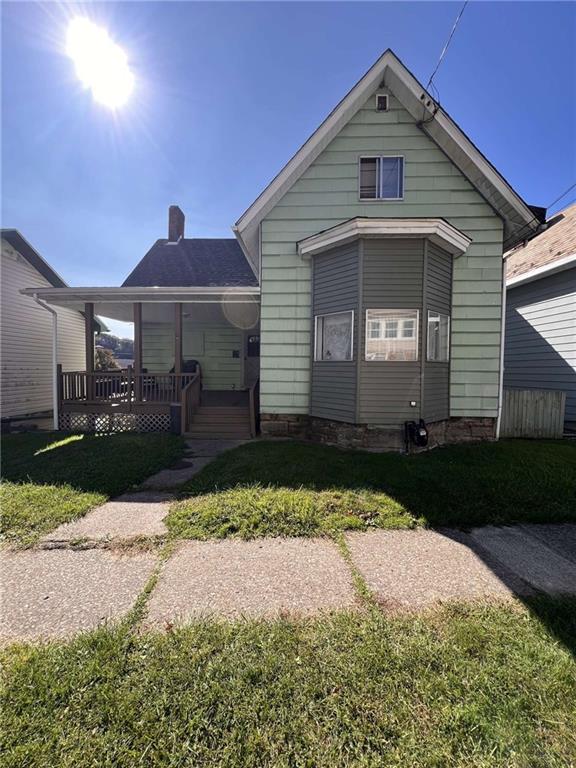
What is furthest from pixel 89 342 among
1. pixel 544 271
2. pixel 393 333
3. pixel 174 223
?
pixel 544 271

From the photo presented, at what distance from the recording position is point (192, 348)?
41.7 feet

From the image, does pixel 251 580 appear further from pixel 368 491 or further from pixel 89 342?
pixel 89 342

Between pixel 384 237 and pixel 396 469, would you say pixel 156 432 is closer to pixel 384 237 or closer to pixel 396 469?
pixel 396 469

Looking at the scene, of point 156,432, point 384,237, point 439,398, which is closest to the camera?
point 384,237

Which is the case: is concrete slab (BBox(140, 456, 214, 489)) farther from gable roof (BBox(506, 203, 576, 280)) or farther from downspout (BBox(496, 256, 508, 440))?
gable roof (BBox(506, 203, 576, 280))

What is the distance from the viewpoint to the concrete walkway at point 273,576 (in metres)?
2.40

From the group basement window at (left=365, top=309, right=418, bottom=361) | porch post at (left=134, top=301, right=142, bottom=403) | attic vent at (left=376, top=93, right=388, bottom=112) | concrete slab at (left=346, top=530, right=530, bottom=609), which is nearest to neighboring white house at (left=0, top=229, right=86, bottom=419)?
porch post at (left=134, top=301, right=142, bottom=403)

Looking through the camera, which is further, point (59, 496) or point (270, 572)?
point (59, 496)

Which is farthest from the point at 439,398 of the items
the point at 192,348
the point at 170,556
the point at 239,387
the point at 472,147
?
the point at 192,348

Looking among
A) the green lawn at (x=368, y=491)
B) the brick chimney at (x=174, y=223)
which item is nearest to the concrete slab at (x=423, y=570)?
the green lawn at (x=368, y=491)

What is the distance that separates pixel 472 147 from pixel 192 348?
1022 centimetres

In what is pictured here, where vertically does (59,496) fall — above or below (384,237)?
below

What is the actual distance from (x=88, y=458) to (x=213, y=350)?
23.2 feet

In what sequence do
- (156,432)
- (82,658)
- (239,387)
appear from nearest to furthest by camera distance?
(82,658)
(156,432)
(239,387)
